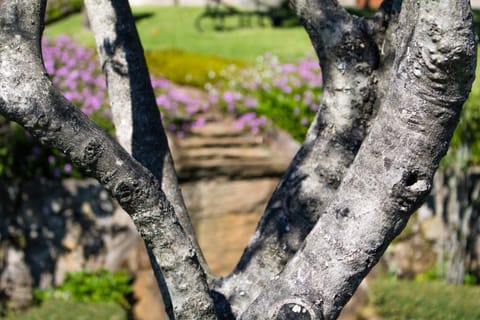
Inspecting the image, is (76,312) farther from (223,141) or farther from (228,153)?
(223,141)

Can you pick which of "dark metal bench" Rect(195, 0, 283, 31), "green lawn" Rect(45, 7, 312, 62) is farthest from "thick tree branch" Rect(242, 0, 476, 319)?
"dark metal bench" Rect(195, 0, 283, 31)

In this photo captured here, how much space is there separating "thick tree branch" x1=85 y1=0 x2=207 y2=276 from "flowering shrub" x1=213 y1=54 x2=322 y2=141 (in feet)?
17.4

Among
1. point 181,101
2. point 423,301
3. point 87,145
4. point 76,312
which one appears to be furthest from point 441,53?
point 181,101

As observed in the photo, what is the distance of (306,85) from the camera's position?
873cm

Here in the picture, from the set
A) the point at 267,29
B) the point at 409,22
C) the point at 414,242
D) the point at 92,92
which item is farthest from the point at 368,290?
the point at 267,29

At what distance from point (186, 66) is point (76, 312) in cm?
385

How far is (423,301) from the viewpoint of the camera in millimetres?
7066

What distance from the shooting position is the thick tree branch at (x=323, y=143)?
103 inches

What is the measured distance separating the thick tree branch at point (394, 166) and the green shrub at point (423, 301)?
4.99 m

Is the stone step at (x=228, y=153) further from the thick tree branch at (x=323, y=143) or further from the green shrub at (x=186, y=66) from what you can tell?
the thick tree branch at (x=323, y=143)

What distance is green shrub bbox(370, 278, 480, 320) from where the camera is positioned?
273 inches

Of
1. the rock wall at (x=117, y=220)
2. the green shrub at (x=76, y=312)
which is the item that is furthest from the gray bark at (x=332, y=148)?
the rock wall at (x=117, y=220)

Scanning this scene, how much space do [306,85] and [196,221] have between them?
2155 millimetres

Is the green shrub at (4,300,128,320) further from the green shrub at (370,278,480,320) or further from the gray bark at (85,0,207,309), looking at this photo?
the gray bark at (85,0,207,309)
